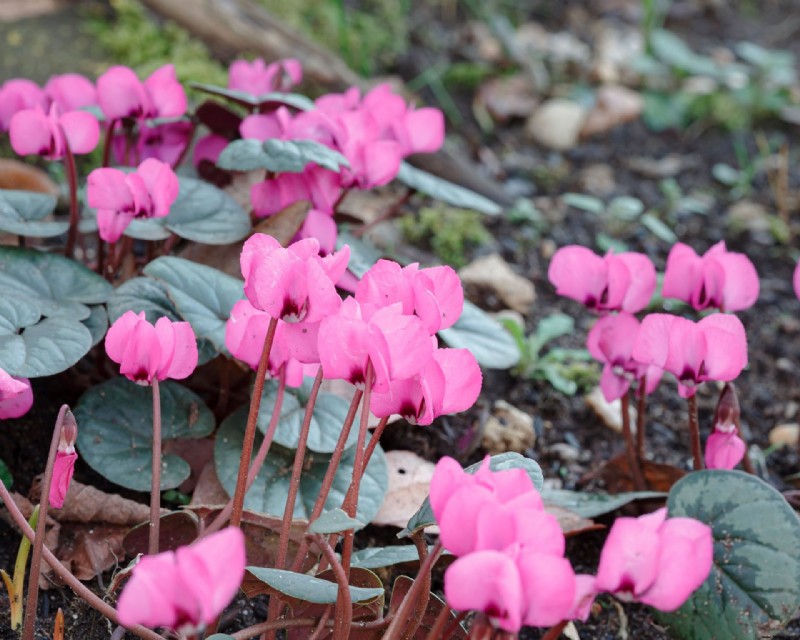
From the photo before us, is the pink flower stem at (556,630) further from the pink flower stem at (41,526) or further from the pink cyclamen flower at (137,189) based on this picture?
the pink cyclamen flower at (137,189)

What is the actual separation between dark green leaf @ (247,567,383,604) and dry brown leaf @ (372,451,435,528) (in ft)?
1.89

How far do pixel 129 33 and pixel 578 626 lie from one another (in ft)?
7.56

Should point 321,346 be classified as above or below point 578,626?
above

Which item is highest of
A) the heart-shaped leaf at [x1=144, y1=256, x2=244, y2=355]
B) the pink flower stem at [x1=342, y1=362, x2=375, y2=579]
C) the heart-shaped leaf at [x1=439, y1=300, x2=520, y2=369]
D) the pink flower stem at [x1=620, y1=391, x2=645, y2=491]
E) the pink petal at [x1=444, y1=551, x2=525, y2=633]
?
the pink petal at [x1=444, y1=551, x2=525, y2=633]

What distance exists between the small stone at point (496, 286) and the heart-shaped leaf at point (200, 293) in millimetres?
1038

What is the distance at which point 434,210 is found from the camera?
2914mm

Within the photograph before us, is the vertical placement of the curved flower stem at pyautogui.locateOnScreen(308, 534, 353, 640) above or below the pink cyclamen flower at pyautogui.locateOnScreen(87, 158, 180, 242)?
below

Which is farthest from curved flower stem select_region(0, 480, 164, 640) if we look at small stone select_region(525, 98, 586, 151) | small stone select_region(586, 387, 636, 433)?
small stone select_region(525, 98, 586, 151)

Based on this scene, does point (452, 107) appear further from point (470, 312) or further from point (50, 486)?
point (50, 486)

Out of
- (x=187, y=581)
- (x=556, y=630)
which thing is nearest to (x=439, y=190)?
(x=556, y=630)

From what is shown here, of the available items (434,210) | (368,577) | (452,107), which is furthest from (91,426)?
(452,107)

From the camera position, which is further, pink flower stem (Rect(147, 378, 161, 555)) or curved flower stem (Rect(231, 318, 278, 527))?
pink flower stem (Rect(147, 378, 161, 555))

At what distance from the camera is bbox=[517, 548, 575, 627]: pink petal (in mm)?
849

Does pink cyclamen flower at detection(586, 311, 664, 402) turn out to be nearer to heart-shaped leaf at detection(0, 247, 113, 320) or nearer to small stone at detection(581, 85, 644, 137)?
heart-shaped leaf at detection(0, 247, 113, 320)
